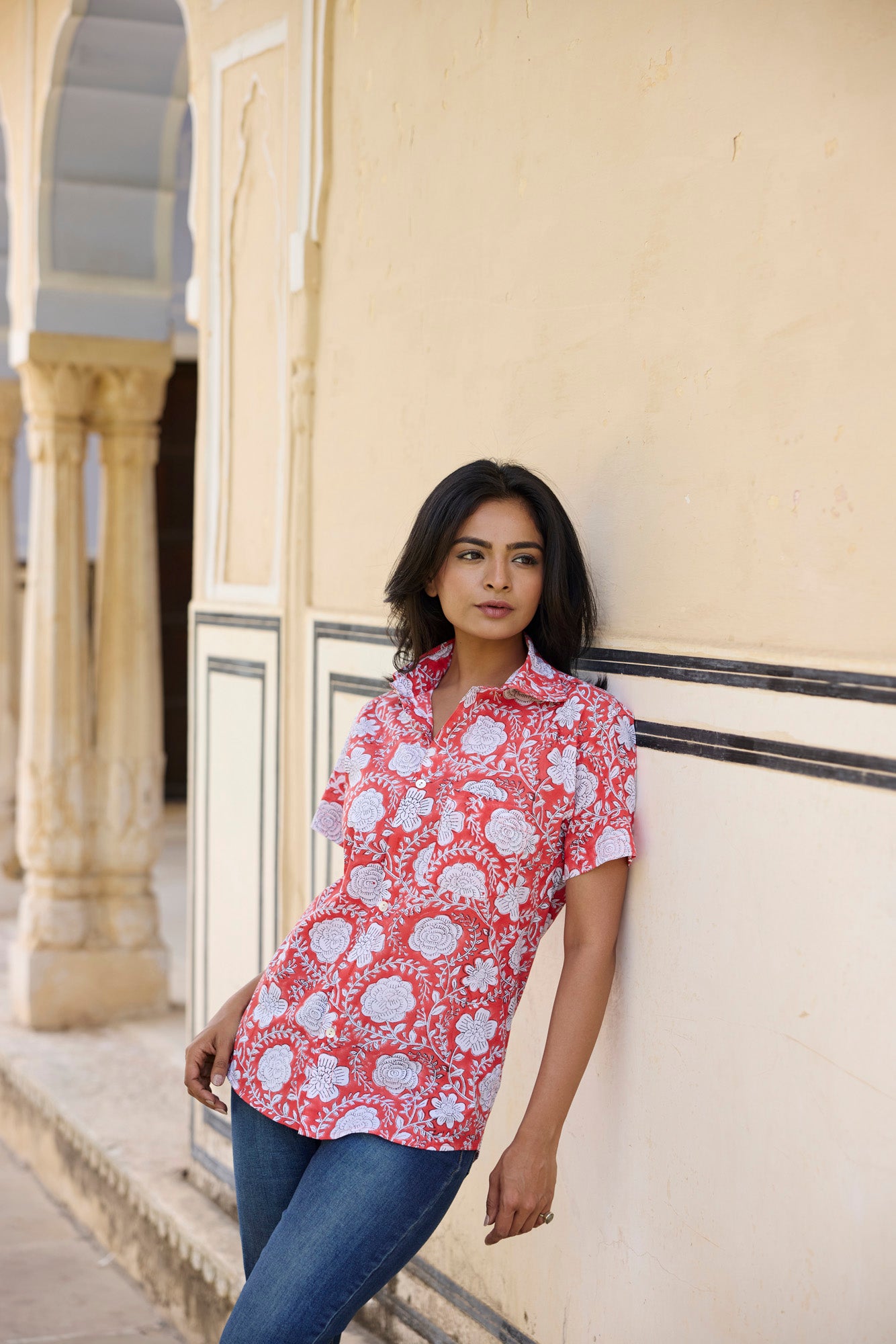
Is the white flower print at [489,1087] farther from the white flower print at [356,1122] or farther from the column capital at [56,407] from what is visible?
the column capital at [56,407]

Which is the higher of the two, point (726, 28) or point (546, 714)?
point (726, 28)

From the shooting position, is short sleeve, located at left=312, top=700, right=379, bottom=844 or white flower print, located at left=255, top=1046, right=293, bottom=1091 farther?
short sleeve, located at left=312, top=700, right=379, bottom=844

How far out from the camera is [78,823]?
497cm

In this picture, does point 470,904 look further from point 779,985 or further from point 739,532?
point 739,532

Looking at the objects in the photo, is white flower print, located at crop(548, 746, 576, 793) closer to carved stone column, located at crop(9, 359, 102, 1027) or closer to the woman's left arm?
the woman's left arm

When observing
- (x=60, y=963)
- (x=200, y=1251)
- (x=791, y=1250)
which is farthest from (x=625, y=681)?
(x=60, y=963)

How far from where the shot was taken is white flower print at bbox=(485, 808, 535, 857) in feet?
5.73

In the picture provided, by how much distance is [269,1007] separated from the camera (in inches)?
73.3

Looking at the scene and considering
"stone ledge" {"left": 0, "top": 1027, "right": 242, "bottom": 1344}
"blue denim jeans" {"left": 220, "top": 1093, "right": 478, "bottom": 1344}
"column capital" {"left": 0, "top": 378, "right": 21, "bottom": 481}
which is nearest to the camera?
"blue denim jeans" {"left": 220, "top": 1093, "right": 478, "bottom": 1344}

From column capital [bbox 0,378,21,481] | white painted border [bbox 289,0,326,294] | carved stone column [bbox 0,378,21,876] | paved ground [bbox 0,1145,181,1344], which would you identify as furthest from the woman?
column capital [bbox 0,378,21,481]

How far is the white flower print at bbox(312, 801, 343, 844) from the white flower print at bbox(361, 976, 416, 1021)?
0.92 feet

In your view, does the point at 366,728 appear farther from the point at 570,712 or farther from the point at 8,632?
the point at 8,632

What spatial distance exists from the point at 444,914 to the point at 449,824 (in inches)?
4.1

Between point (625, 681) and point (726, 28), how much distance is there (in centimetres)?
77
